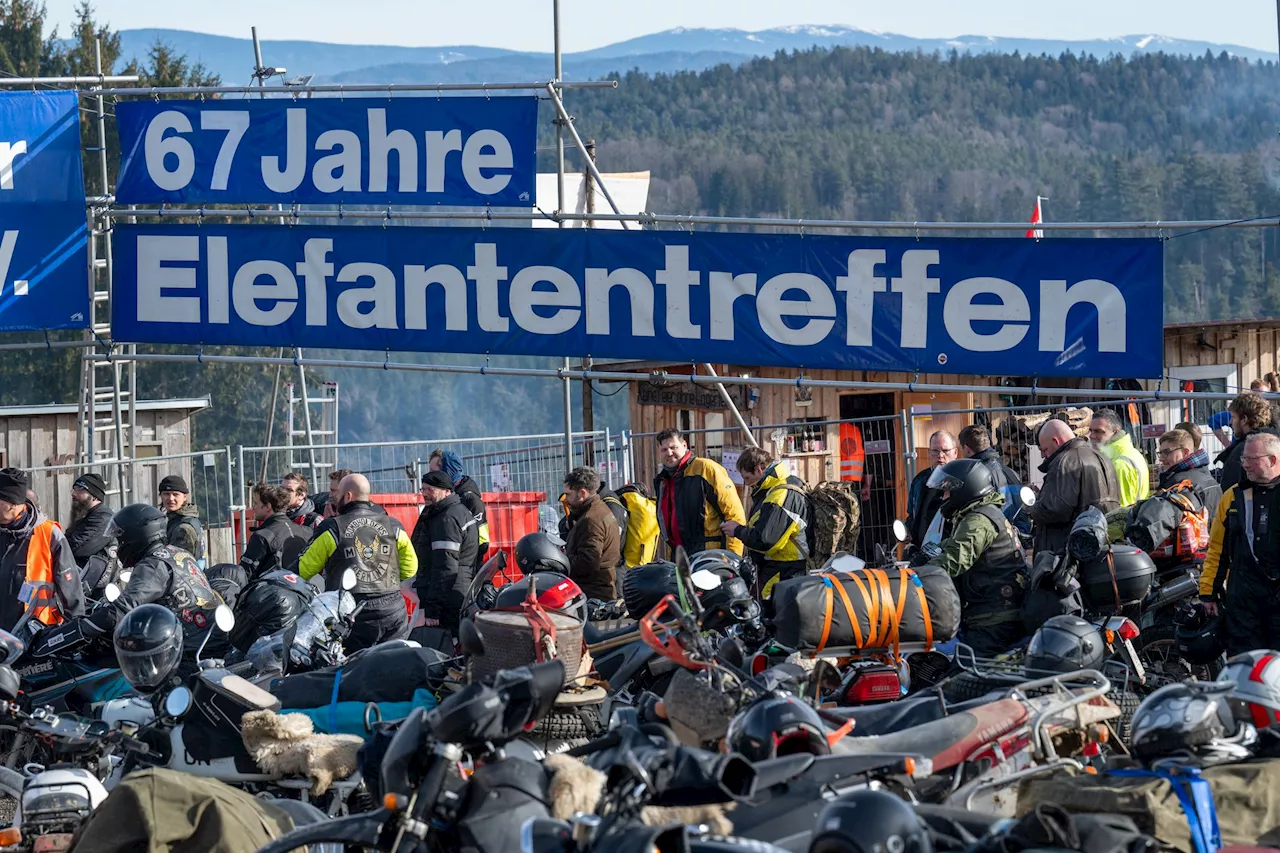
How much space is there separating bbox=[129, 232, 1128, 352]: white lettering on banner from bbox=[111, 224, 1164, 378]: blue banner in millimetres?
10

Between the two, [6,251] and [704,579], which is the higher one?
[6,251]

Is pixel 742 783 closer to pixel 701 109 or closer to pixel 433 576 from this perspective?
pixel 433 576

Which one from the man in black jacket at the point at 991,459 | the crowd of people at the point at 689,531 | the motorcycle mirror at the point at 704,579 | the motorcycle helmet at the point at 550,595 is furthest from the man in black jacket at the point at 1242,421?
the motorcycle helmet at the point at 550,595

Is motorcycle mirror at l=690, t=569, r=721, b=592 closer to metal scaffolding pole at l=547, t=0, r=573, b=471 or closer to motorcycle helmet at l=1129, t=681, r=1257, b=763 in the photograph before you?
motorcycle helmet at l=1129, t=681, r=1257, b=763

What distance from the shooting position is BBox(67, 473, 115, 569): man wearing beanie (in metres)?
10.9

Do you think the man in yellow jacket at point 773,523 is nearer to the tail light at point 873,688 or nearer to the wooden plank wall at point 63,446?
the tail light at point 873,688

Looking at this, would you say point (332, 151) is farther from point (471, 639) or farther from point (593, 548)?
point (471, 639)

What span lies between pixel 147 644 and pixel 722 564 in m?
2.89

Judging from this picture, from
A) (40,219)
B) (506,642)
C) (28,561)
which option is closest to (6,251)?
(40,219)

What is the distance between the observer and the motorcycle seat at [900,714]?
A: 5.86 meters

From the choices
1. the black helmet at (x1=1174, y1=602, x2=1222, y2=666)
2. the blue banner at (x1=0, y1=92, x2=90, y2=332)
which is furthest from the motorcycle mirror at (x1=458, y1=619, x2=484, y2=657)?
the blue banner at (x1=0, y1=92, x2=90, y2=332)

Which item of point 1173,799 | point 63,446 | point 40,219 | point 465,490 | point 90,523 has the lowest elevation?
Result: point 1173,799

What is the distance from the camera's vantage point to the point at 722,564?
8.33 meters

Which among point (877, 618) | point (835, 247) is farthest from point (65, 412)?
point (877, 618)
